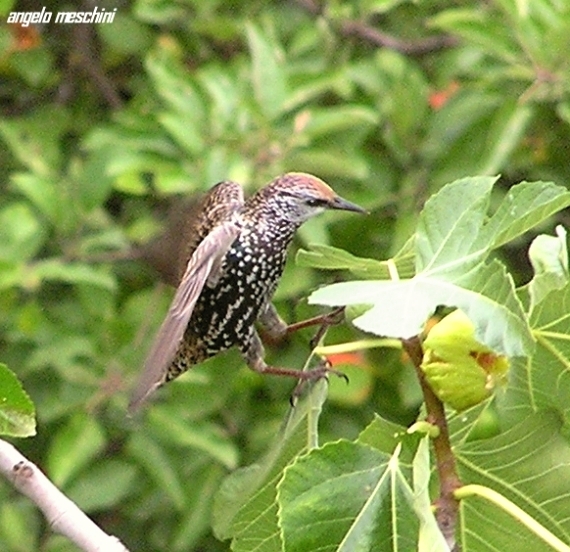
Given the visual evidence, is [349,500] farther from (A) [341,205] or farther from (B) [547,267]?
(A) [341,205]

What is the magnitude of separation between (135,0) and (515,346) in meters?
2.45

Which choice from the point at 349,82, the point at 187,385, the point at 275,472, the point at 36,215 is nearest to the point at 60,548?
the point at 187,385

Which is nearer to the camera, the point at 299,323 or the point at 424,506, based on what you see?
the point at 424,506

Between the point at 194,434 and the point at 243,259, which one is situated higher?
the point at 243,259

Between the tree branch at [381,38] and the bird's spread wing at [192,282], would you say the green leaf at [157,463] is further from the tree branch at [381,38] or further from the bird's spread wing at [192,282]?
the tree branch at [381,38]

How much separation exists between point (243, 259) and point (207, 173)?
0.78 meters

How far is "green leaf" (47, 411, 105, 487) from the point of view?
2547mm

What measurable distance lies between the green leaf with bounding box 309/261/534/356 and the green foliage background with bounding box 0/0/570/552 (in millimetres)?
1459

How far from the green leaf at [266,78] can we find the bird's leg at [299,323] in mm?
890

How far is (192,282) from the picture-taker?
1589 millimetres

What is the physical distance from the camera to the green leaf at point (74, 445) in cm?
255

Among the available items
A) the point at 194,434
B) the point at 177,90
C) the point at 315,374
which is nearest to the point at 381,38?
the point at 177,90

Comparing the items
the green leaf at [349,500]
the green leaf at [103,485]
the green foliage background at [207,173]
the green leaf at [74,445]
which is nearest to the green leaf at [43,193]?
the green foliage background at [207,173]

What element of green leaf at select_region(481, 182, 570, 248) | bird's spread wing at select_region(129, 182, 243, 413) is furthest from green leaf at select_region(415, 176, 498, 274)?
bird's spread wing at select_region(129, 182, 243, 413)
